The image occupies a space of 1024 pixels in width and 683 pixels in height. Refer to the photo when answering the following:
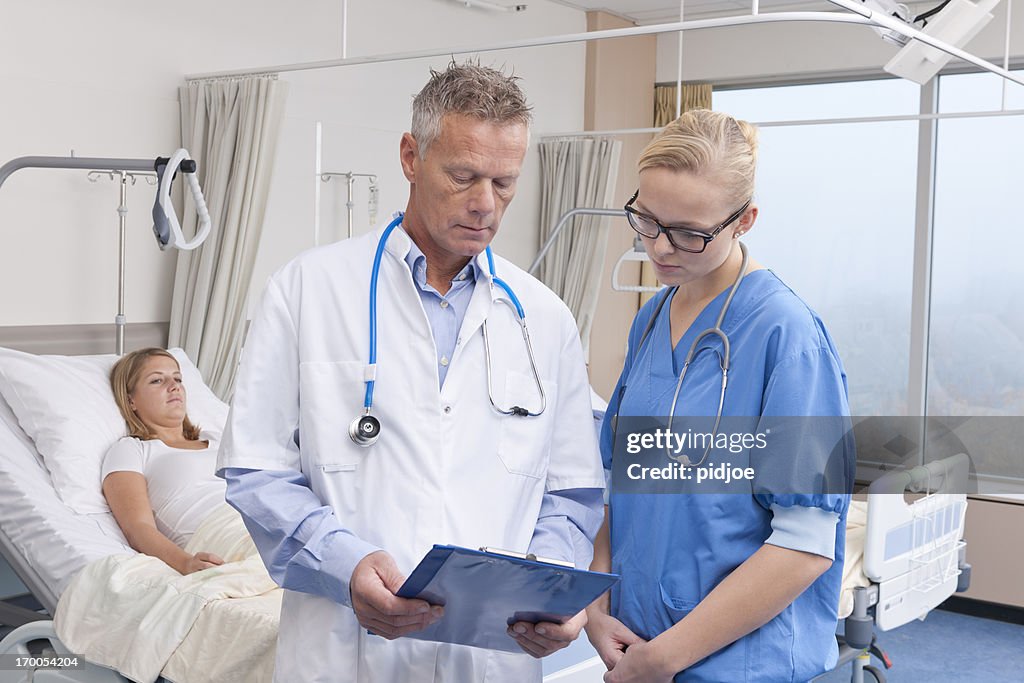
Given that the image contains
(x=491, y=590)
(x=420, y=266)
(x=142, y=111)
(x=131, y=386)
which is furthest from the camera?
(x=142, y=111)

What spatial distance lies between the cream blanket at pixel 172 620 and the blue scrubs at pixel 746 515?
1064 millimetres

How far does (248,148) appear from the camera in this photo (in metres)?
3.87

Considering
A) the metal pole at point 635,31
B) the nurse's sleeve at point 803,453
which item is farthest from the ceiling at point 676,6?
the nurse's sleeve at point 803,453

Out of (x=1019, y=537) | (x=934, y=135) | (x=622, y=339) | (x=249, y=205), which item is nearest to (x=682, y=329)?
(x=249, y=205)

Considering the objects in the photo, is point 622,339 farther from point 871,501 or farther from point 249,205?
point 871,501

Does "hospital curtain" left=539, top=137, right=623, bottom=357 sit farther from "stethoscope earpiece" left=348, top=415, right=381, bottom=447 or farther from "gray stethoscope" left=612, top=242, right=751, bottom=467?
"stethoscope earpiece" left=348, top=415, right=381, bottom=447

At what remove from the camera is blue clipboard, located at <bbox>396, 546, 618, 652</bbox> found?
3.72 feet

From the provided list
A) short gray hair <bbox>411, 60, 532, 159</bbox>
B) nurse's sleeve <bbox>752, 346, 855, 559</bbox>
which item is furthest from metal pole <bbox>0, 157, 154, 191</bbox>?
nurse's sleeve <bbox>752, 346, 855, 559</bbox>

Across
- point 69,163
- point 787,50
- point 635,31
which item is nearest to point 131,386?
point 69,163

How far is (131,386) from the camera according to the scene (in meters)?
3.36

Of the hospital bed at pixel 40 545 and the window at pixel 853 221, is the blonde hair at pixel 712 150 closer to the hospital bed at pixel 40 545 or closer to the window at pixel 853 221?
the hospital bed at pixel 40 545

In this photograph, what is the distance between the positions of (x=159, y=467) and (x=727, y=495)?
2218 millimetres

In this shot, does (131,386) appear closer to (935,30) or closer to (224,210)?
(224,210)

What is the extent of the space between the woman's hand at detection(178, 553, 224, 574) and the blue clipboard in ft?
4.85
